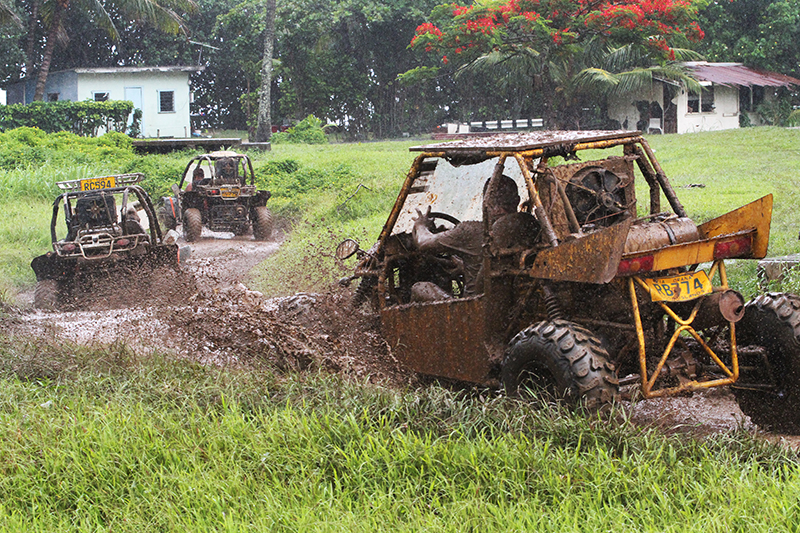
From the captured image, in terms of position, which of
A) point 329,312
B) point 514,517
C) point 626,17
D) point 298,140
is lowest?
point 514,517

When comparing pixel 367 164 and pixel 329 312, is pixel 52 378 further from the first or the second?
pixel 367 164

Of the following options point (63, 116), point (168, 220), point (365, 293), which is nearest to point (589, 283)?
point (365, 293)

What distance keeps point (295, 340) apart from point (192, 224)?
1013cm

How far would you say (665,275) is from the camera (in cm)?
472

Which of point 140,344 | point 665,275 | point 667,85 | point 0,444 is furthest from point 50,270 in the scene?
point 667,85

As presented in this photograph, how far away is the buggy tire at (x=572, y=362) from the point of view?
4277 mm

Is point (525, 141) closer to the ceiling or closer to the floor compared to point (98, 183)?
closer to the ceiling

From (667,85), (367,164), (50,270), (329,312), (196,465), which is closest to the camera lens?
(196,465)

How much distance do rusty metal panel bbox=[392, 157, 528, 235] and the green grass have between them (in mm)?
1455

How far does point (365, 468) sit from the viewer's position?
4.15 meters

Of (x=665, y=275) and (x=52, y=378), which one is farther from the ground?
(x=665, y=275)

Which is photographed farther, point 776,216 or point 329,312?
point 776,216

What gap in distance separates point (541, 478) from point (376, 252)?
2542 mm

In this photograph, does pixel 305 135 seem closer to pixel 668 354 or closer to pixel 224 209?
pixel 224 209
